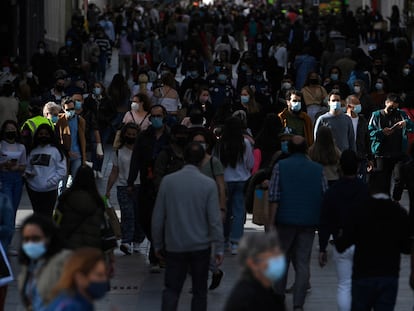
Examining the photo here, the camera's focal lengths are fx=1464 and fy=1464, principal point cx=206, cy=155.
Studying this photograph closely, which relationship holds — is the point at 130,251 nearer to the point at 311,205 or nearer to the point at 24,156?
the point at 24,156

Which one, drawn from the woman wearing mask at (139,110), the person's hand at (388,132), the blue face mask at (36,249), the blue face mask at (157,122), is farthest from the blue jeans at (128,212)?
the blue face mask at (36,249)

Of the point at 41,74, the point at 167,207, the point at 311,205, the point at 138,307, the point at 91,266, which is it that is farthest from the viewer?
the point at 41,74

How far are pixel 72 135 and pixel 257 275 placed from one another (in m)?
10.1

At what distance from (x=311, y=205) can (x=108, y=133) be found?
992cm

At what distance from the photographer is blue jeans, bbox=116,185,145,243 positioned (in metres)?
15.2

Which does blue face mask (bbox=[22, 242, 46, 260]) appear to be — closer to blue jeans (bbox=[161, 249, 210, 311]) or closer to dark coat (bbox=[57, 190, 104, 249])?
dark coat (bbox=[57, 190, 104, 249])

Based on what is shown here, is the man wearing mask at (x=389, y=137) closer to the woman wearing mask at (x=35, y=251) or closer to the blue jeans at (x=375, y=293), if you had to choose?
the blue jeans at (x=375, y=293)

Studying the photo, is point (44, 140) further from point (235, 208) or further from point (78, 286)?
point (78, 286)

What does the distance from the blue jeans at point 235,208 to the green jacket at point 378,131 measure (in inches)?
116

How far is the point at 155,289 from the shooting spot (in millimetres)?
13750

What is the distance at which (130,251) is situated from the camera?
15.7 meters

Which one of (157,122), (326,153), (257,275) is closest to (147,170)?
(157,122)

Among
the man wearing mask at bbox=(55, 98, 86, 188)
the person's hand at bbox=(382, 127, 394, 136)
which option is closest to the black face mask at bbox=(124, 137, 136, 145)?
the man wearing mask at bbox=(55, 98, 86, 188)

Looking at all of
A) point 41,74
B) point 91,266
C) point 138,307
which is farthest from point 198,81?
point 91,266
